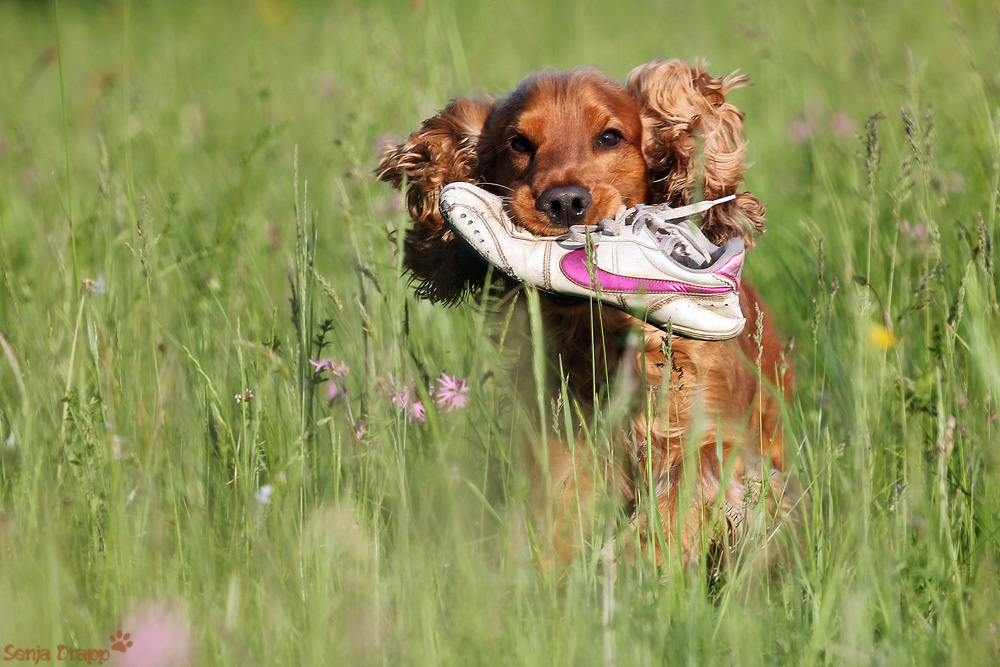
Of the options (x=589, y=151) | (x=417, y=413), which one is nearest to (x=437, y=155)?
(x=589, y=151)

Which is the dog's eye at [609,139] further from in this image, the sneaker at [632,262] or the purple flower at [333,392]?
the purple flower at [333,392]

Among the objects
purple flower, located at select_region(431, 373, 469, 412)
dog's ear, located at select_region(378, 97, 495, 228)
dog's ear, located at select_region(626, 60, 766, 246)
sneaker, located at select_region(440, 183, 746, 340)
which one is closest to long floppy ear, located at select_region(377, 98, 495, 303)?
dog's ear, located at select_region(378, 97, 495, 228)

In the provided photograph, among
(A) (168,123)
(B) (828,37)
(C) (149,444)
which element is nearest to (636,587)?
(C) (149,444)

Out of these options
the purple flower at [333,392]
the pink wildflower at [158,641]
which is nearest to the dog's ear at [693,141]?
the purple flower at [333,392]

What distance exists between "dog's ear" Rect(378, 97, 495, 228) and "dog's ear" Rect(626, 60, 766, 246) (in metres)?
0.48

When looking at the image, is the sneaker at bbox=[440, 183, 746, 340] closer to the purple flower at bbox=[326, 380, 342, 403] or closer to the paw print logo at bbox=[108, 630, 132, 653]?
the purple flower at bbox=[326, 380, 342, 403]

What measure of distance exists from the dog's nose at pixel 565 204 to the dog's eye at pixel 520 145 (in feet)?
1.38

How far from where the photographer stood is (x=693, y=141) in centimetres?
261

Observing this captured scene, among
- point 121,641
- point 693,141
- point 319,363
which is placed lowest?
point 121,641

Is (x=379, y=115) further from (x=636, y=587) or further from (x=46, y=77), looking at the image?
(x=46, y=77)

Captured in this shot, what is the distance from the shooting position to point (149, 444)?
1.94m

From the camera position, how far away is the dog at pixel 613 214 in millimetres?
2281

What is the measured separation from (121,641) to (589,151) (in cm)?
166

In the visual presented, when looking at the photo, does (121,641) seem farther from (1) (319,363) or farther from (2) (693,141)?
(2) (693,141)
